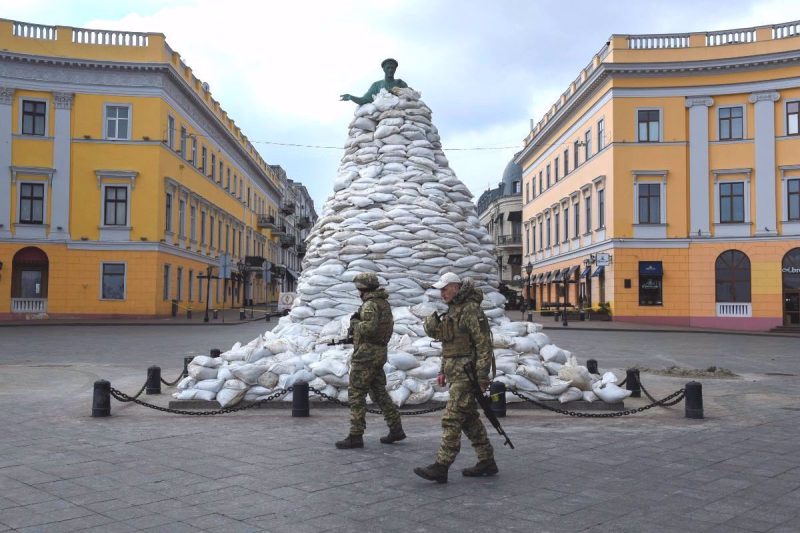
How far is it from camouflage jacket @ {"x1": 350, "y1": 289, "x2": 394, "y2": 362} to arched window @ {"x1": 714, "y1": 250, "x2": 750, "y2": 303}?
28047mm

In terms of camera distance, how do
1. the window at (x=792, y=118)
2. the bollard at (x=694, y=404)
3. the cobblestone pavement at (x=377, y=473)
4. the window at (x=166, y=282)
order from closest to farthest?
1. the cobblestone pavement at (x=377, y=473)
2. the bollard at (x=694, y=404)
3. the window at (x=792, y=118)
4. the window at (x=166, y=282)

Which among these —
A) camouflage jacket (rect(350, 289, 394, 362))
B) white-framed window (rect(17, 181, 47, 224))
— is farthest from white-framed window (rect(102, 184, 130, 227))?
camouflage jacket (rect(350, 289, 394, 362))

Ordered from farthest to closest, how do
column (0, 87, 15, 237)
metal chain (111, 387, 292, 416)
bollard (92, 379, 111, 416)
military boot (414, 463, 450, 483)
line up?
column (0, 87, 15, 237) → bollard (92, 379, 111, 416) → metal chain (111, 387, 292, 416) → military boot (414, 463, 450, 483)

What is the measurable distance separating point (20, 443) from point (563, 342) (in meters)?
16.4

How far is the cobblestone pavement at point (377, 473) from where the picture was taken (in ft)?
15.1

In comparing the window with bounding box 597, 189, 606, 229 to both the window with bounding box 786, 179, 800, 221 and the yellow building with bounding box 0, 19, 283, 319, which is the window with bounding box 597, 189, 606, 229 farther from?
the yellow building with bounding box 0, 19, 283, 319

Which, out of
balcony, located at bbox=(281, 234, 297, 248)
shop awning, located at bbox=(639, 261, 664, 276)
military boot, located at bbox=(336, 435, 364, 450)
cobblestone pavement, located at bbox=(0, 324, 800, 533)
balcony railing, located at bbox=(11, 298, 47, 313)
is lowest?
cobblestone pavement, located at bbox=(0, 324, 800, 533)

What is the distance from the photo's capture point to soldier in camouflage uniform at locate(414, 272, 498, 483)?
17.8 ft

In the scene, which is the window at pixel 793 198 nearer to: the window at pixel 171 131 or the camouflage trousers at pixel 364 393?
the window at pixel 171 131

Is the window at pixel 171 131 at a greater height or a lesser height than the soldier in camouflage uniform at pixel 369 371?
greater

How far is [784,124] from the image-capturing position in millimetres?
31047

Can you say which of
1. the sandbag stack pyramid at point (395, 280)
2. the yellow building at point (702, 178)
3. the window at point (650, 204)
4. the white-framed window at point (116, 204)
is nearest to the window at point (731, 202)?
the yellow building at point (702, 178)

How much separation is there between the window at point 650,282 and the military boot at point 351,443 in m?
27.4

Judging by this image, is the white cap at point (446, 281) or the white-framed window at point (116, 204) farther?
the white-framed window at point (116, 204)
